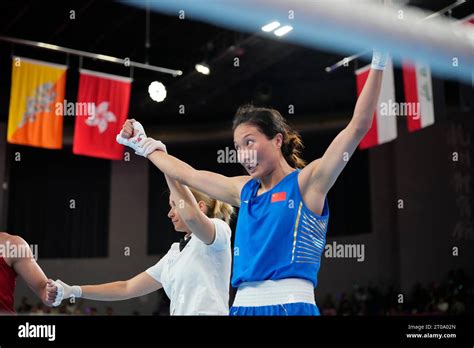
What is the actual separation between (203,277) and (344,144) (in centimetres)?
122

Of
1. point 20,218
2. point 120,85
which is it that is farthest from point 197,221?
point 20,218

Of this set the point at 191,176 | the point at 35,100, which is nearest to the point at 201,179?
the point at 191,176

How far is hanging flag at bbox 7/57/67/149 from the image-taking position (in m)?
8.08

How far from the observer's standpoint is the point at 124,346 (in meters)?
3.39

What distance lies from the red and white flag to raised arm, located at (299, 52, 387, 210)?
17.2 ft

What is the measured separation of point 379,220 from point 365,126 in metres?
8.70

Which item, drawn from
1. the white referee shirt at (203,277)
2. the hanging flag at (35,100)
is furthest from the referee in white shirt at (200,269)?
the hanging flag at (35,100)

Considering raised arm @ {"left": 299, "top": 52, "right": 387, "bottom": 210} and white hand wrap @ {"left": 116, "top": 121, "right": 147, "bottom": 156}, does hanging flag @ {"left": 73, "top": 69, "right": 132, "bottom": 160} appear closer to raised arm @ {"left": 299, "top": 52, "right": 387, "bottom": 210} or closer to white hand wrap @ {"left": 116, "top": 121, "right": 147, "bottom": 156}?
white hand wrap @ {"left": 116, "top": 121, "right": 147, "bottom": 156}

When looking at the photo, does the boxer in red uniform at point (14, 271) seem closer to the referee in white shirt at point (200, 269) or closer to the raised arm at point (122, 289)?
the referee in white shirt at point (200, 269)

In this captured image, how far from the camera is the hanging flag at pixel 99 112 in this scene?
8.43 m

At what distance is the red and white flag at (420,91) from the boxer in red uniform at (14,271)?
544cm

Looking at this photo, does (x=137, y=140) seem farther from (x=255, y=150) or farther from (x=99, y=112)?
(x=99, y=112)

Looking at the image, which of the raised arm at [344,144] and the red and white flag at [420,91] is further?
the red and white flag at [420,91]

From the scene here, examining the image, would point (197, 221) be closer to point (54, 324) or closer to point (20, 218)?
point (54, 324)
